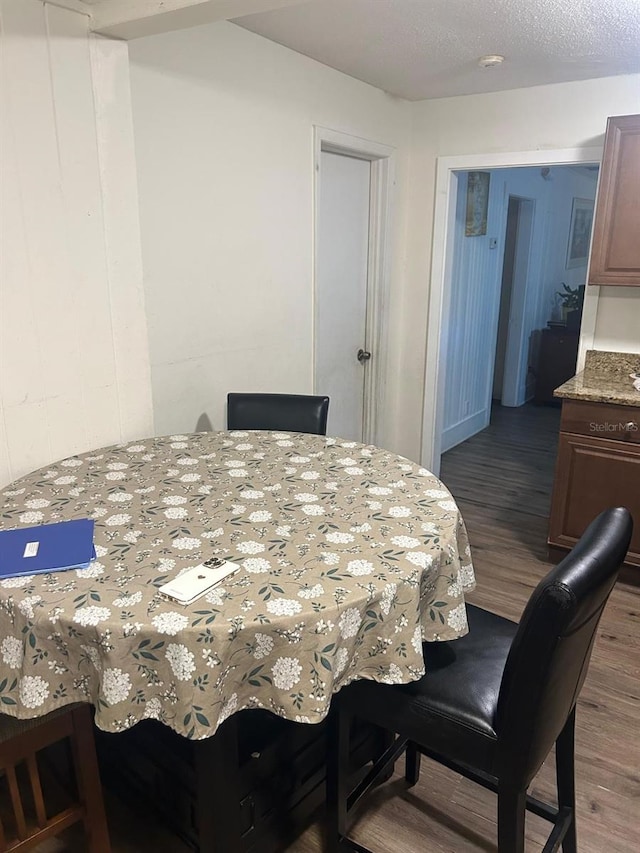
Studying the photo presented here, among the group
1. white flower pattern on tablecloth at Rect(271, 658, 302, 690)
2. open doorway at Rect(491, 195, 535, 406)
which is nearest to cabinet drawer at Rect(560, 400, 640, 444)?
white flower pattern on tablecloth at Rect(271, 658, 302, 690)

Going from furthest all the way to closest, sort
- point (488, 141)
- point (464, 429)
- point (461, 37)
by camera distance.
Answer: point (464, 429)
point (488, 141)
point (461, 37)

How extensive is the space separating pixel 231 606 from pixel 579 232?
6.81 m

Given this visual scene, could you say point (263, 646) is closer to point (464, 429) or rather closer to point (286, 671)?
point (286, 671)

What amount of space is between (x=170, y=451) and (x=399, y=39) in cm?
190

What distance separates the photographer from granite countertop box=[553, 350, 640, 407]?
113 inches

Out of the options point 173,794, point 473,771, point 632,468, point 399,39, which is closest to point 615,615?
point 632,468

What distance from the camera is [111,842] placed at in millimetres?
1708

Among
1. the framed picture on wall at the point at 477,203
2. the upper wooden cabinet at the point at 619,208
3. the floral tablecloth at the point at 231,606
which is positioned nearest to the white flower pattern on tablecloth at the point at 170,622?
the floral tablecloth at the point at 231,606

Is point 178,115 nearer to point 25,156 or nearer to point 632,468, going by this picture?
point 25,156

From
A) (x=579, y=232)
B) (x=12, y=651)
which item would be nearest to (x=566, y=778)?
(x=12, y=651)

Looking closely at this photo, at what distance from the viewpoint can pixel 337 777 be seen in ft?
5.10

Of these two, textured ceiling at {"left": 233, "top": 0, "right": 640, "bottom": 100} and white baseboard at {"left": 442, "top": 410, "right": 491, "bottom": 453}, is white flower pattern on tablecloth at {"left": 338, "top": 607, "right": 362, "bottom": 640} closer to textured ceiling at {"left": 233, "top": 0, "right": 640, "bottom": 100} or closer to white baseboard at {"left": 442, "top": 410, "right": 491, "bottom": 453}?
textured ceiling at {"left": 233, "top": 0, "right": 640, "bottom": 100}

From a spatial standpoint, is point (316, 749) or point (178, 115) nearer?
point (316, 749)

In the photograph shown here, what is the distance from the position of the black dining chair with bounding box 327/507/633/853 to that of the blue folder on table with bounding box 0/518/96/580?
669 millimetres
